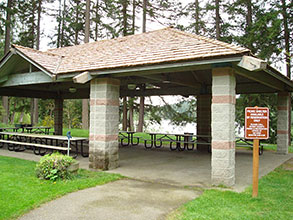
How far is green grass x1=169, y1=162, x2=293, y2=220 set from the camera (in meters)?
4.34

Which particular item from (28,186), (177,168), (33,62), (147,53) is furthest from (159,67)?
(33,62)

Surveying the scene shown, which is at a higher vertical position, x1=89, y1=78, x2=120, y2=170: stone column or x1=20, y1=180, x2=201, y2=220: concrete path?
x1=89, y1=78, x2=120, y2=170: stone column

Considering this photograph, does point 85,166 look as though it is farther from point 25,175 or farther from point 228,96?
point 228,96

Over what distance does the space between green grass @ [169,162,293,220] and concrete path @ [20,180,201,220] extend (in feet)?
1.04

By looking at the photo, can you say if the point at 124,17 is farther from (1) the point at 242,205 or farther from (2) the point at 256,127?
(1) the point at 242,205

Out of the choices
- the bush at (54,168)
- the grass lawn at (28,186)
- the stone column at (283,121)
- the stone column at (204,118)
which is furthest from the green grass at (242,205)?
the stone column at (283,121)

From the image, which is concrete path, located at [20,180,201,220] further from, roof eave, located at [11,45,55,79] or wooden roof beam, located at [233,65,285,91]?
roof eave, located at [11,45,55,79]

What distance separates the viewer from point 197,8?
2086 centimetres

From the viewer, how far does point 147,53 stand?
24.5 feet

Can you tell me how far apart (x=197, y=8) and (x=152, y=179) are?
17.4 m

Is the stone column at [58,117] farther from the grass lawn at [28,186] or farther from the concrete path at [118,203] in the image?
the concrete path at [118,203]

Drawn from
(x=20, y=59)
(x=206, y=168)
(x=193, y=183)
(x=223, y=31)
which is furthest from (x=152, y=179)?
(x=223, y=31)

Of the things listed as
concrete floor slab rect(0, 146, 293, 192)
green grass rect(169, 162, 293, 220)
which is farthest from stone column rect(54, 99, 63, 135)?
green grass rect(169, 162, 293, 220)

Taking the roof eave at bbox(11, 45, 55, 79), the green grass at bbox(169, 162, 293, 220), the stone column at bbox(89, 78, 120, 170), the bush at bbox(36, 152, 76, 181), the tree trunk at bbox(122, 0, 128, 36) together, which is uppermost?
the tree trunk at bbox(122, 0, 128, 36)
